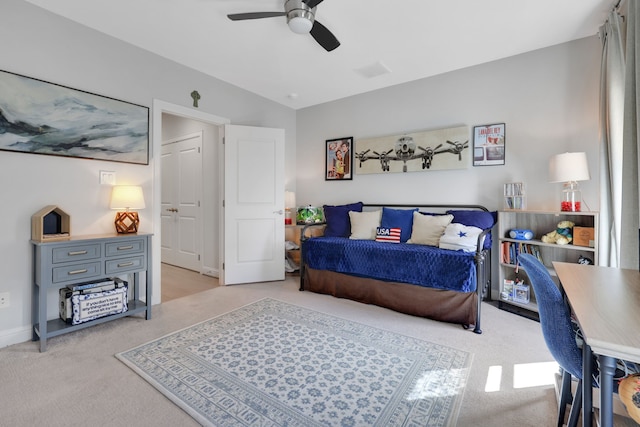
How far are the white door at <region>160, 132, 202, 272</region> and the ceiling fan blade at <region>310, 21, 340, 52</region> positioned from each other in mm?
2647

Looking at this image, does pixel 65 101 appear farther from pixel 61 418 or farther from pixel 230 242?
pixel 61 418

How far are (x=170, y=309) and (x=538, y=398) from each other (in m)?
2.96

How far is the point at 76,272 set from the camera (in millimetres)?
2158

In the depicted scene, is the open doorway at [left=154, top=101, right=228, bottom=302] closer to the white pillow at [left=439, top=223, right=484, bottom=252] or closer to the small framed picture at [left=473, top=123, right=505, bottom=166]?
the white pillow at [left=439, top=223, right=484, bottom=252]

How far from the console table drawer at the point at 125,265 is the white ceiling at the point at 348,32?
A: 2035 mm

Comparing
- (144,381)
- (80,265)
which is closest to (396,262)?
(144,381)

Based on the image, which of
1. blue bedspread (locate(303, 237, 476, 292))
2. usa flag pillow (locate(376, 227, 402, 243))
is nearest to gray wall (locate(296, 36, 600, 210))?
usa flag pillow (locate(376, 227, 402, 243))

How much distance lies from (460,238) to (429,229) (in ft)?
1.47

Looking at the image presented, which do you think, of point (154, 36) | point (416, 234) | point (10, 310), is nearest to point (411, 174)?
point (416, 234)

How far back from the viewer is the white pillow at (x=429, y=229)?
300 cm

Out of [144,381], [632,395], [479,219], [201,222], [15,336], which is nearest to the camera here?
[632,395]

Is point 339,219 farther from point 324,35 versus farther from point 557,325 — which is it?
point 557,325

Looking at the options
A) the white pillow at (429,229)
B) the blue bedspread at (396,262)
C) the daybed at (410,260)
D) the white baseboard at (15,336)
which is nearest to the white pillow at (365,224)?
the daybed at (410,260)

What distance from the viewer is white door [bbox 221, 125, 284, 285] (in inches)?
141
